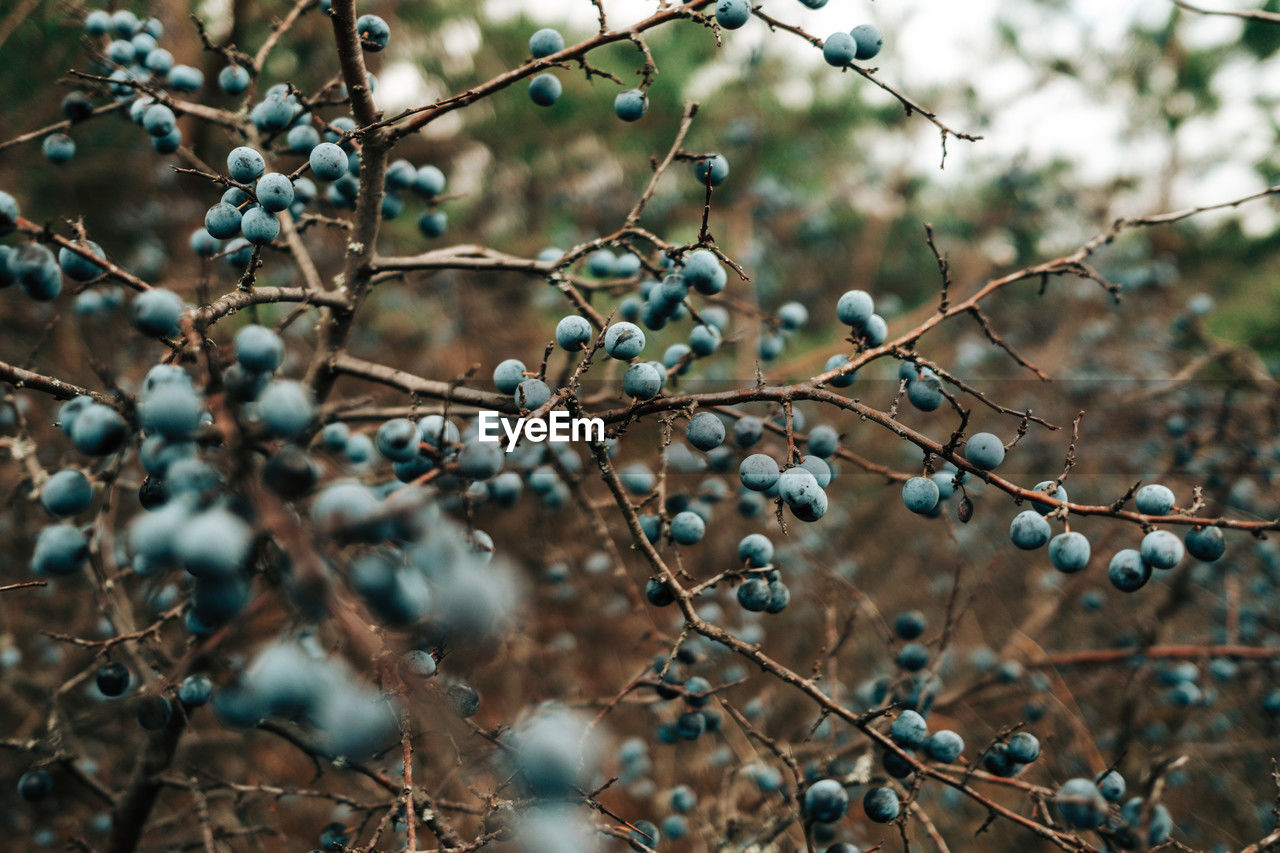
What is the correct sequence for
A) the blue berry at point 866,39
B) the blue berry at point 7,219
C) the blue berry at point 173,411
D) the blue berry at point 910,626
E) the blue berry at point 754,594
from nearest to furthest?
the blue berry at point 173,411 < the blue berry at point 7,219 < the blue berry at point 754,594 < the blue berry at point 866,39 < the blue berry at point 910,626

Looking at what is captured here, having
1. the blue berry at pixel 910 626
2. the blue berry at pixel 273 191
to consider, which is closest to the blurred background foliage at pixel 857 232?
the blue berry at pixel 910 626

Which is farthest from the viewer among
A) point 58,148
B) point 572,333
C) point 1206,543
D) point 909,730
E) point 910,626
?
point 910,626

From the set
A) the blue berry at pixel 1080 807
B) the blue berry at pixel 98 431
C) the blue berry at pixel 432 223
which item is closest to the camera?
the blue berry at pixel 98 431

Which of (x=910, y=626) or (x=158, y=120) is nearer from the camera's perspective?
(x=158, y=120)

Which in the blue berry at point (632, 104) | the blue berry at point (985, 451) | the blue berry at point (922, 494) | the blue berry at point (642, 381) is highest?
the blue berry at point (632, 104)

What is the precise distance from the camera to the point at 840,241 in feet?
25.9

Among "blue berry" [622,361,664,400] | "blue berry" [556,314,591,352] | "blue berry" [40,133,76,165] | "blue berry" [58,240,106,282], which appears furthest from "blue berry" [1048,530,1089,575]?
"blue berry" [40,133,76,165]

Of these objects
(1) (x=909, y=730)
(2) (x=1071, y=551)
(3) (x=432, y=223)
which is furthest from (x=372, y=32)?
(1) (x=909, y=730)

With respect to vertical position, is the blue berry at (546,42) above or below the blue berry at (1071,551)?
above

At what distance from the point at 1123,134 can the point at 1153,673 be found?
5.31m

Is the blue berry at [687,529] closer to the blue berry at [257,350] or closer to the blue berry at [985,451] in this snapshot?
the blue berry at [985,451]

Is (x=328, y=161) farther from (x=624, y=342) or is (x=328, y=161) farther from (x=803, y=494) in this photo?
(x=803, y=494)

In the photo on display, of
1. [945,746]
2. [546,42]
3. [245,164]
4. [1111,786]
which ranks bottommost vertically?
[1111,786]

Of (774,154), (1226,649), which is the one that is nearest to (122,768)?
(1226,649)
